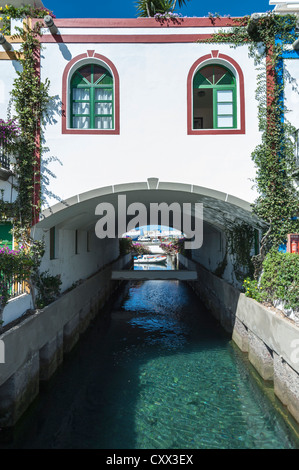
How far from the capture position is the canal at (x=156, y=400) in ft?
19.7

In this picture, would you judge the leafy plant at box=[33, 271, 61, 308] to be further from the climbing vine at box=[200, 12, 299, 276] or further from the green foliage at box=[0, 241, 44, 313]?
the climbing vine at box=[200, 12, 299, 276]

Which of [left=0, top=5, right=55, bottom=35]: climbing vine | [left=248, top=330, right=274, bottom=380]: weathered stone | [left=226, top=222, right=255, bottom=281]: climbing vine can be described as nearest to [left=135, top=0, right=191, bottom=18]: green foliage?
[left=0, top=5, right=55, bottom=35]: climbing vine

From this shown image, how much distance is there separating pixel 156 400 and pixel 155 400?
0.08ft

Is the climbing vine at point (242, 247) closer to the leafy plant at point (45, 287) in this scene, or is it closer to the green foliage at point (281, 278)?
the green foliage at point (281, 278)

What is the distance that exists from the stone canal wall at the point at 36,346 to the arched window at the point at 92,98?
209 inches

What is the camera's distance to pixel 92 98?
8953 mm

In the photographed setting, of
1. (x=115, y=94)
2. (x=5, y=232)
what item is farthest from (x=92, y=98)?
(x=5, y=232)

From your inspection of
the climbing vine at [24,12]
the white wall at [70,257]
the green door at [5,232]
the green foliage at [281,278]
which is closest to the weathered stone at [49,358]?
the white wall at [70,257]

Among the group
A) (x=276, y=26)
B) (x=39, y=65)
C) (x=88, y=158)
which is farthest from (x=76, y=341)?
(x=276, y=26)

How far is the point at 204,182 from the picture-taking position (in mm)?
8719

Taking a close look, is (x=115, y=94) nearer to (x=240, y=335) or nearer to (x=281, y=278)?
(x=281, y=278)

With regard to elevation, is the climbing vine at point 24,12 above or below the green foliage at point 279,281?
above

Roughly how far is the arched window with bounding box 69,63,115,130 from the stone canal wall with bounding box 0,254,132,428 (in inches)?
209
